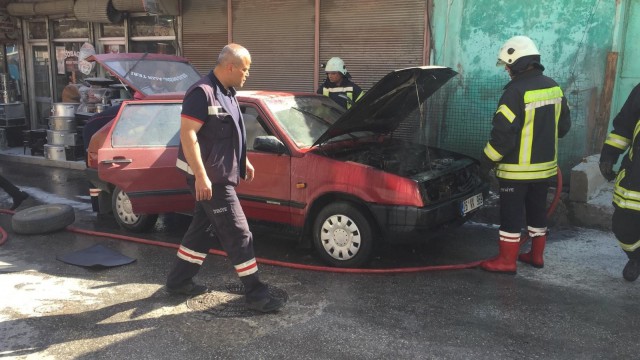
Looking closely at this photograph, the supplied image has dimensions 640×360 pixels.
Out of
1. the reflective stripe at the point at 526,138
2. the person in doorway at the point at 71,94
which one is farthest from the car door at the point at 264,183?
the person in doorway at the point at 71,94

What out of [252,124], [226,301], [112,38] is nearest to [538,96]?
[252,124]

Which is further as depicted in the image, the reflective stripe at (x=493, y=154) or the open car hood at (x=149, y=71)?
the open car hood at (x=149, y=71)

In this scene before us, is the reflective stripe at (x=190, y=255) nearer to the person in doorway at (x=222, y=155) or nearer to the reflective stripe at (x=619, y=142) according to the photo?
the person in doorway at (x=222, y=155)

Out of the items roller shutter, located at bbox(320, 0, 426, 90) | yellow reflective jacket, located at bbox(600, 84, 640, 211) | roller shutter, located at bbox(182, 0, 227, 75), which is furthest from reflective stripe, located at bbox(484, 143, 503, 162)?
roller shutter, located at bbox(182, 0, 227, 75)

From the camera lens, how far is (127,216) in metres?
5.84

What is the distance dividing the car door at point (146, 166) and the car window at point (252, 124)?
819 millimetres

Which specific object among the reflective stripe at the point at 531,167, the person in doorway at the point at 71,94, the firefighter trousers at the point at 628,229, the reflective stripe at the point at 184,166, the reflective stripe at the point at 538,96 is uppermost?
the reflective stripe at the point at 538,96

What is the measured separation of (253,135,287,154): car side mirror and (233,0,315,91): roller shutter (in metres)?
4.71

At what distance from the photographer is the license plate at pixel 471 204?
4.63m

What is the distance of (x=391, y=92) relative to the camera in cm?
478

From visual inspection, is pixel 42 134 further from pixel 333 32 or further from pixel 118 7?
pixel 333 32

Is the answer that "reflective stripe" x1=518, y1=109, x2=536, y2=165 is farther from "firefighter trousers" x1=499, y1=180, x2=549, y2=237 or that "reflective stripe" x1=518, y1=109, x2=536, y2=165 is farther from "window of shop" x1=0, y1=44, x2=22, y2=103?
"window of shop" x1=0, y1=44, x2=22, y2=103

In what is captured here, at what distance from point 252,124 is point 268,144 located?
0.49 metres

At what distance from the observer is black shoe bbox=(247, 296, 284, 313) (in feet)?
12.3
